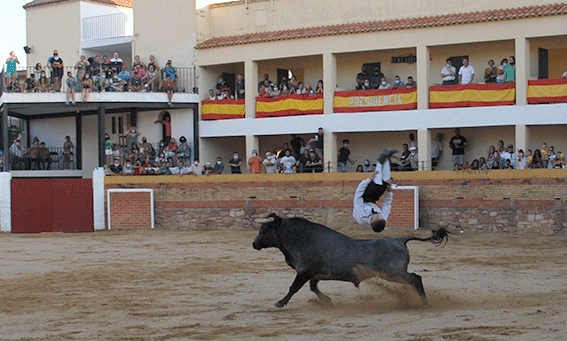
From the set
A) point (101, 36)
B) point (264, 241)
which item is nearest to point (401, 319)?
point (264, 241)

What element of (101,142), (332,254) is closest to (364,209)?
(332,254)

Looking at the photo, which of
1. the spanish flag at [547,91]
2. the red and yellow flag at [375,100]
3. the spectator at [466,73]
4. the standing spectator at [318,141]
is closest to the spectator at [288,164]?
the standing spectator at [318,141]

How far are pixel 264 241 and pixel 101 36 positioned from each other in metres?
24.6

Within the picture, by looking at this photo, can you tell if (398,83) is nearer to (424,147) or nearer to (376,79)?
(376,79)

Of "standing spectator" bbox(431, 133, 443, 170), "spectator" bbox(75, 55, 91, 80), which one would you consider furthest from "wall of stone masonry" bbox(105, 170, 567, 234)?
"spectator" bbox(75, 55, 91, 80)

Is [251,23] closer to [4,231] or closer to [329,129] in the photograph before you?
[329,129]

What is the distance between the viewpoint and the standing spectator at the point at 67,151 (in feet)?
99.3

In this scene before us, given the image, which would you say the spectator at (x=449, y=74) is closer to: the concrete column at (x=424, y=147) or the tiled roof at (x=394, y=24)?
the tiled roof at (x=394, y=24)

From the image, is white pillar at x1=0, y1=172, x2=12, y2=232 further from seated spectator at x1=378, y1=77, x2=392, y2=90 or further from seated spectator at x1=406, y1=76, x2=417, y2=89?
seated spectator at x1=406, y1=76, x2=417, y2=89

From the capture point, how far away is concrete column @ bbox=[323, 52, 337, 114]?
1045 inches

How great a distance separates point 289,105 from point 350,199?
18.7ft

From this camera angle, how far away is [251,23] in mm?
28922

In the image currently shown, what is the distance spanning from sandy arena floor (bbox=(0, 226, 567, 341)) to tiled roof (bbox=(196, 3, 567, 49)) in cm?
817

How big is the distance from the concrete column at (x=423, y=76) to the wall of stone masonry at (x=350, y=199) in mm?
3929
